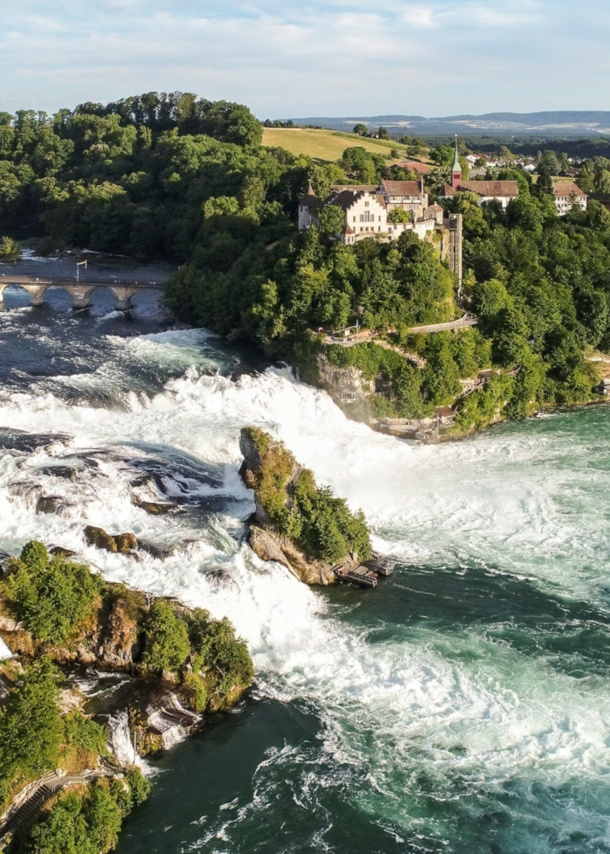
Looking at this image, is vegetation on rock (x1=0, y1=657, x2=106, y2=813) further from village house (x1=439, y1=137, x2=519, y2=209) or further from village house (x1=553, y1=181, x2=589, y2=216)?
village house (x1=553, y1=181, x2=589, y2=216)

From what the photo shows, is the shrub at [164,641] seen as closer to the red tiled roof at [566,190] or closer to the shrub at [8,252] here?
the shrub at [8,252]

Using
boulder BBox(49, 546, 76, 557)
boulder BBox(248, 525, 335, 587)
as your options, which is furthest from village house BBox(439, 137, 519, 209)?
boulder BBox(49, 546, 76, 557)

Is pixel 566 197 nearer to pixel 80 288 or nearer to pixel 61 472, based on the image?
pixel 80 288

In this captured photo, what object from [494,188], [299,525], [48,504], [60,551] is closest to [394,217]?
[494,188]

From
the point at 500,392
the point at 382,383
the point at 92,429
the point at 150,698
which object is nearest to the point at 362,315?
the point at 382,383

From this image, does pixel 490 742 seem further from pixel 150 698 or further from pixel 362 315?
pixel 362 315

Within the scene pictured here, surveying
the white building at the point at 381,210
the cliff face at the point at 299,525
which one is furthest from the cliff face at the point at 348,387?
the cliff face at the point at 299,525
